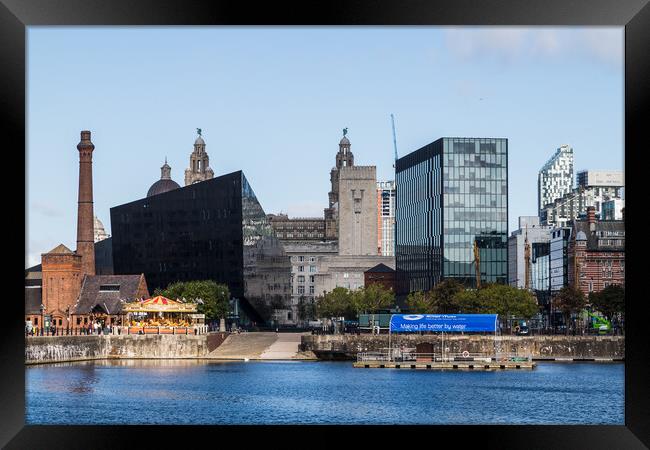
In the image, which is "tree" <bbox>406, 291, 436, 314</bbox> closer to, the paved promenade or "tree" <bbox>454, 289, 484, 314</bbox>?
"tree" <bbox>454, 289, 484, 314</bbox>

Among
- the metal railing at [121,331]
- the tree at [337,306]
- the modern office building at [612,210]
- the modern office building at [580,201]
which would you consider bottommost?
the metal railing at [121,331]

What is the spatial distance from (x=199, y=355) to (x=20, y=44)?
61515 mm

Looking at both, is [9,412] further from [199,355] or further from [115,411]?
[199,355]

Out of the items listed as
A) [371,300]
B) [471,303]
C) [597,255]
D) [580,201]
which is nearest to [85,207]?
[371,300]

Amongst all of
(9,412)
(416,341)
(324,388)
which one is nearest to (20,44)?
(9,412)

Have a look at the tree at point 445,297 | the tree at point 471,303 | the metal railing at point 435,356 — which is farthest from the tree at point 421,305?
the metal railing at point 435,356

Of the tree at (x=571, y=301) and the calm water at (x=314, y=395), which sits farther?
the tree at (x=571, y=301)

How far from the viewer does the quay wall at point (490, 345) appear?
77.6m

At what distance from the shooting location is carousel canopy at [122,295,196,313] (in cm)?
8319

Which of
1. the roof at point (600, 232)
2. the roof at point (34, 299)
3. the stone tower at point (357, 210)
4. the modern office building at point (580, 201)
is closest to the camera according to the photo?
the roof at point (34, 299)

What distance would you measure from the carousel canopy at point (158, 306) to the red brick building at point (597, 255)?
4482 centimetres

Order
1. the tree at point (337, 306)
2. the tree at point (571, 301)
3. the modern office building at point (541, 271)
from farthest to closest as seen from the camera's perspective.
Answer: the modern office building at point (541, 271) < the tree at point (337, 306) < the tree at point (571, 301)

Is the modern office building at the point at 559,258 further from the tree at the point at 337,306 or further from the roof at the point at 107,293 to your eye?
the roof at the point at 107,293

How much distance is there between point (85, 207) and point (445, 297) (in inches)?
1064
